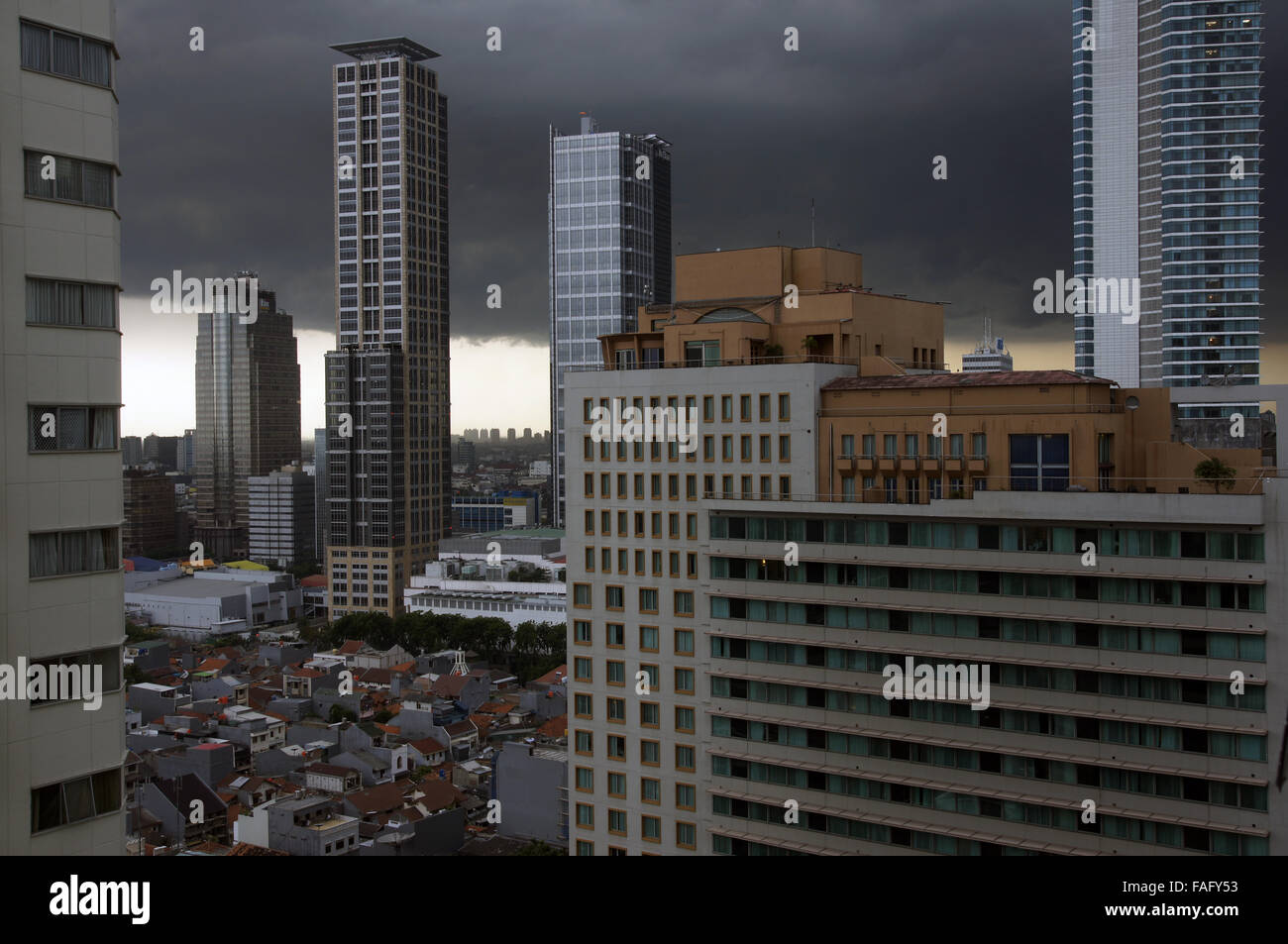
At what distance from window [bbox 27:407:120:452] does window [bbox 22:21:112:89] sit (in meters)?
3.69

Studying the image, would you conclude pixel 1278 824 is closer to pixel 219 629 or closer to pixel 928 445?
pixel 928 445

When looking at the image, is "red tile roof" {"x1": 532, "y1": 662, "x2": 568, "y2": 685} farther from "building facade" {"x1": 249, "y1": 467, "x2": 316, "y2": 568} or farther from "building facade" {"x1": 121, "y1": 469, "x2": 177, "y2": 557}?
"building facade" {"x1": 121, "y1": 469, "x2": 177, "y2": 557}

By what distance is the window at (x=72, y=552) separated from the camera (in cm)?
1147

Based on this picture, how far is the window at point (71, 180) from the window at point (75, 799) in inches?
248

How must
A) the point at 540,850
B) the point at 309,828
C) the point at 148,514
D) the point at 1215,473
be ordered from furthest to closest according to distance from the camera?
the point at 148,514 → the point at 309,828 → the point at 540,850 → the point at 1215,473

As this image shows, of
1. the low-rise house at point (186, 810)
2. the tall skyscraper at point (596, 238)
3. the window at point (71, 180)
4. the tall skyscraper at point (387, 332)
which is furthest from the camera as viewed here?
the tall skyscraper at point (596, 238)

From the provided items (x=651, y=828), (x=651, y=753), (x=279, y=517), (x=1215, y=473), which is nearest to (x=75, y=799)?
(x=651, y=753)

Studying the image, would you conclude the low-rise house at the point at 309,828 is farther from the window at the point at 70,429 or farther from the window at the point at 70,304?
the window at the point at 70,304

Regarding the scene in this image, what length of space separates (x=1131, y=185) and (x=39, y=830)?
109m

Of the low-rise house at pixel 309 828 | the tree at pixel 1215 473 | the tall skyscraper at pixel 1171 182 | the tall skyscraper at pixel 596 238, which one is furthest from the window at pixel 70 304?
the tall skyscraper at pixel 596 238

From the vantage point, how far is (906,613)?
100 ft

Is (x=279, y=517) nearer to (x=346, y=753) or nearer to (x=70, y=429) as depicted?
(x=346, y=753)

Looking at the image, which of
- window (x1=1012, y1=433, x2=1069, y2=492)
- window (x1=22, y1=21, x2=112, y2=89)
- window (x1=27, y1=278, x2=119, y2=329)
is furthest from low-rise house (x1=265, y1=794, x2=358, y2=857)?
window (x1=22, y1=21, x2=112, y2=89)

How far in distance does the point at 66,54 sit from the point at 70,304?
2786mm
